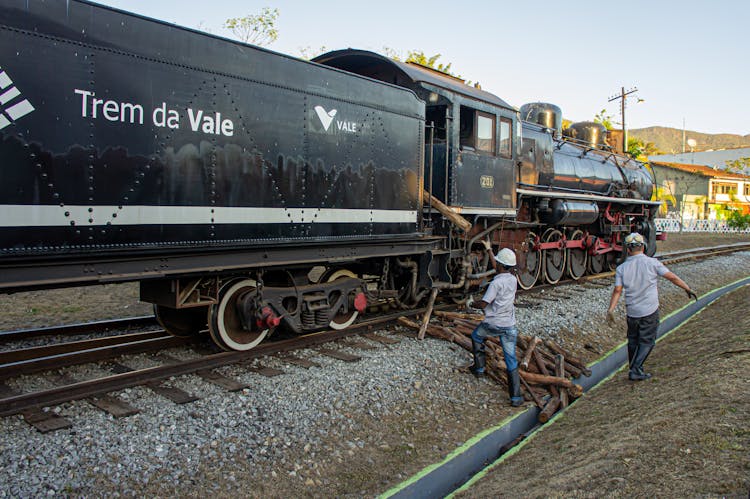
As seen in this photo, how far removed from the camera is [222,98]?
5.70 metres

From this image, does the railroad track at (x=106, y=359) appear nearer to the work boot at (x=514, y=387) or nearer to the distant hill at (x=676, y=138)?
the work boot at (x=514, y=387)

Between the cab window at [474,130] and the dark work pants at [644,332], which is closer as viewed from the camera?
the dark work pants at [644,332]

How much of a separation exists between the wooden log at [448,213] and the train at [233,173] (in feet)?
0.11

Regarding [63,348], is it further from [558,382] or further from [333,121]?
[558,382]

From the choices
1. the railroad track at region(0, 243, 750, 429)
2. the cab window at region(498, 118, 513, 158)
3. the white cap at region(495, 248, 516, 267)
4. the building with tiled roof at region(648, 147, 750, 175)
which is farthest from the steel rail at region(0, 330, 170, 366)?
the building with tiled roof at region(648, 147, 750, 175)

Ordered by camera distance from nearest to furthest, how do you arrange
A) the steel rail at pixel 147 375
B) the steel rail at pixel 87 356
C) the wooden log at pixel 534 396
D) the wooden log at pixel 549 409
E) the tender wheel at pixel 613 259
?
1. the steel rail at pixel 147 375
2. the steel rail at pixel 87 356
3. the wooden log at pixel 549 409
4. the wooden log at pixel 534 396
5. the tender wheel at pixel 613 259

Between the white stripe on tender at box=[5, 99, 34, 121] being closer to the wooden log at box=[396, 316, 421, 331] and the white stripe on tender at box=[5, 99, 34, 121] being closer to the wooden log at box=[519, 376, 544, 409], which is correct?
the wooden log at box=[396, 316, 421, 331]

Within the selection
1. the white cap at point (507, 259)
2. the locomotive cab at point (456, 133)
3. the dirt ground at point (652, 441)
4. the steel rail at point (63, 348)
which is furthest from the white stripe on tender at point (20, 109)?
the locomotive cab at point (456, 133)

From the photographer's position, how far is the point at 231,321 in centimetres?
659

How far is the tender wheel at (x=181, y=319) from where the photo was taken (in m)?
7.07

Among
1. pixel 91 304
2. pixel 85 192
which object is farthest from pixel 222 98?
pixel 91 304

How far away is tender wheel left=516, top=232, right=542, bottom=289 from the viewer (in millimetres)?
11555

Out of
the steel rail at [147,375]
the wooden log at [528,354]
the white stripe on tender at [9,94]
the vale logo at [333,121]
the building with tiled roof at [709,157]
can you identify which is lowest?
the wooden log at [528,354]

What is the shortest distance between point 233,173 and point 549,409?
438cm
